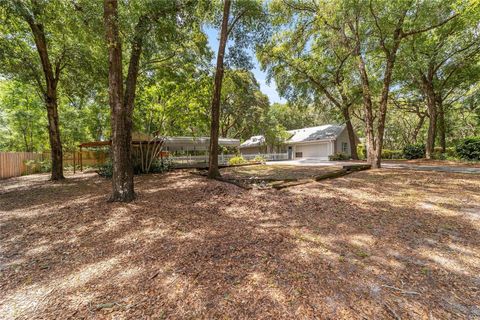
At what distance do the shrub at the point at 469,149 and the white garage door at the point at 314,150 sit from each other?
10.4 m

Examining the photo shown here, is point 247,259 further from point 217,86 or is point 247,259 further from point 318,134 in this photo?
point 318,134

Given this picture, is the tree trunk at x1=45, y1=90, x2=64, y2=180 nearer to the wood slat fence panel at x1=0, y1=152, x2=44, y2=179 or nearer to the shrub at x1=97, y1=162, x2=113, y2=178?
the shrub at x1=97, y1=162, x2=113, y2=178

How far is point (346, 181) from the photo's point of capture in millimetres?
7605

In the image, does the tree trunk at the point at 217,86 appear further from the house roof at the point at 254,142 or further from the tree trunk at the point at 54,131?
the house roof at the point at 254,142

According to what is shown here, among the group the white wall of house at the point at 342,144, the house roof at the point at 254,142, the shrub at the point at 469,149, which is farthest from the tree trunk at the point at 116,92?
the house roof at the point at 254,142

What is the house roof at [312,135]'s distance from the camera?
22828 millimetres

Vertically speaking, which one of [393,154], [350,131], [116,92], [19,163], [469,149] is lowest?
[19,163]

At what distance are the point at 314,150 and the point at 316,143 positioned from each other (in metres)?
0.92

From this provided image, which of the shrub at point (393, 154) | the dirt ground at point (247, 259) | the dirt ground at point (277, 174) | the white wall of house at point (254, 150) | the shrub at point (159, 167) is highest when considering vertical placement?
the white wall of house at point (254, 150)

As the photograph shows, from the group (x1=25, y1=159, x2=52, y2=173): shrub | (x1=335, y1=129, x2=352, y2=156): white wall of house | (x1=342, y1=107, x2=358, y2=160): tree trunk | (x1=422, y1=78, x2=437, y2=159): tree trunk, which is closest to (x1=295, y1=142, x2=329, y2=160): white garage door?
(x1=335, y1=129, x2=352, y2=156): white wall of house

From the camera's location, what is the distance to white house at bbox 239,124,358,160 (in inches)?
895

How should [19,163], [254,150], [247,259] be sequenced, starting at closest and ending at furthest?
[247,259], [19,163], [254,150]

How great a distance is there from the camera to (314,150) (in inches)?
967

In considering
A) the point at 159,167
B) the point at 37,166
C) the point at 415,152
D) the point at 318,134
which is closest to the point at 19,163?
the point at 37,166
